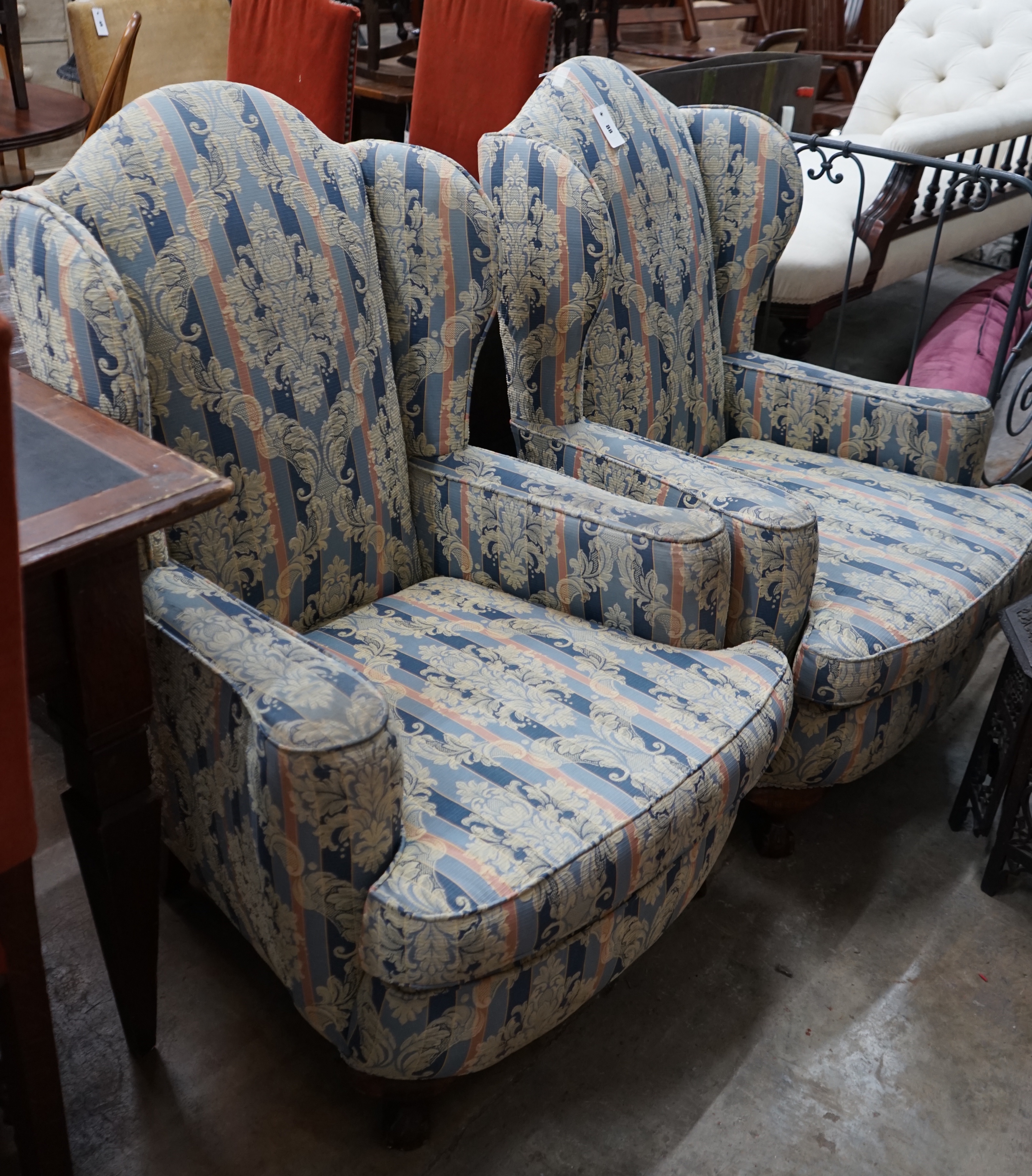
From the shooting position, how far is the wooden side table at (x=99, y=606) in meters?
0.91

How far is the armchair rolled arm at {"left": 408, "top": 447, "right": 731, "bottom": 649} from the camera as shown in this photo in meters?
1.36

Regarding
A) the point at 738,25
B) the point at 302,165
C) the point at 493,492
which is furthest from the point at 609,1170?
the point at 738,25

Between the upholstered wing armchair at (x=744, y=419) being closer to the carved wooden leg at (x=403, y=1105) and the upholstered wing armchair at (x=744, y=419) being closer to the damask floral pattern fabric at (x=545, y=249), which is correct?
the damask floral pattern fabric at (x=545, y=249)

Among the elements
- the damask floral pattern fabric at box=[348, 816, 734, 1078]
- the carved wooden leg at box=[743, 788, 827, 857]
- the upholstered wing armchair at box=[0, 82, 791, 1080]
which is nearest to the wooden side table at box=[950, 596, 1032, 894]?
the carved wooden leg at box=[743, 788, 827, 857]

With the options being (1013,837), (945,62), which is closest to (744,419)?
(1013,837)

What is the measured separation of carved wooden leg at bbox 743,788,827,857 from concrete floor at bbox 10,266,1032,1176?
Answer: 1.4 inches

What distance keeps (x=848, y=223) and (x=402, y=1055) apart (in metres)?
2.41

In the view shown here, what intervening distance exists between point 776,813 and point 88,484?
1.09 metres

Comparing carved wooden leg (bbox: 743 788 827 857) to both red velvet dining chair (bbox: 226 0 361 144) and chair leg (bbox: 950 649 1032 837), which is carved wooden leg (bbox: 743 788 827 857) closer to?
chair leg (bbox: 950 649 1032 837)

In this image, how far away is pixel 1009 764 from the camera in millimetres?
1526

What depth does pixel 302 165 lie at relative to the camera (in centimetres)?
130

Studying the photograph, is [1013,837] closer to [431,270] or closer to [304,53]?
[431,270]

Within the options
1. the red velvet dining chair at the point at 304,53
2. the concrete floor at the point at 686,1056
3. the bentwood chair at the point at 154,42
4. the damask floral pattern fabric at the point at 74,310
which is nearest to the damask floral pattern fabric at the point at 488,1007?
the concrete floor at the point at 686,1056

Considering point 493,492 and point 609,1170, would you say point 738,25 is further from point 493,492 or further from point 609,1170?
point 609,1170
